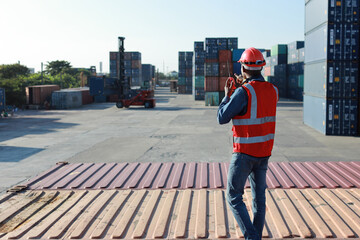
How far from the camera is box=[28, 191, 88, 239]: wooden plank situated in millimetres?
4755

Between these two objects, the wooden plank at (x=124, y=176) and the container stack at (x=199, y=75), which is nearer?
the wooden plank at (x=124, y=176)

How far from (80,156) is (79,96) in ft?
75.0

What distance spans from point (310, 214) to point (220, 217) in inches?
52.4

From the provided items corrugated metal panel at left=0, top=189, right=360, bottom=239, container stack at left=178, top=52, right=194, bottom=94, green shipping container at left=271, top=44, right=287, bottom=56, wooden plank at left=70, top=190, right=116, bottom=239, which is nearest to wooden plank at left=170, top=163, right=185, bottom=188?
corrugated metal panel at left=0, top=189, right=360, bottom=239

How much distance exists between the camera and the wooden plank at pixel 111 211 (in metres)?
4.71

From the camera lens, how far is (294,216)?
5117mm

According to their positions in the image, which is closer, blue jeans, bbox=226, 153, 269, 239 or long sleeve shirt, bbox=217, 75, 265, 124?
long sleeve shirt, bbox=217, 75, 265, 124

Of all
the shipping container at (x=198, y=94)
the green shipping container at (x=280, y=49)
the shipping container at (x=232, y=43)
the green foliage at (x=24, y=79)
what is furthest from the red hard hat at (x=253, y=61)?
the green shipping container at (x=280, y=49)

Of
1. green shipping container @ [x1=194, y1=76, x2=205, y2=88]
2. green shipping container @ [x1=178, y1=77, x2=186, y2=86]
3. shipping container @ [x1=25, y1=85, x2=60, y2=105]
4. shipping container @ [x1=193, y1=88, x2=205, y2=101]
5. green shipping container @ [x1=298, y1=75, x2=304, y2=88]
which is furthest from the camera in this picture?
green shipping container @ [x1=178, y1=77, x2=186, y2=86]

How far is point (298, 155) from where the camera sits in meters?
10.4

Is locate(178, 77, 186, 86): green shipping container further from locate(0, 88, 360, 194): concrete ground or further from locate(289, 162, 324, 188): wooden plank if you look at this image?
locate(289, 162, 324, 188): wooden plank

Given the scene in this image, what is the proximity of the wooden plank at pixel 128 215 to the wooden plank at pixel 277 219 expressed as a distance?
207cm

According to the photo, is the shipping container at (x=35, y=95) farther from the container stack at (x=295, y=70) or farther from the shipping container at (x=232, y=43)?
the container stack at (x=295, y=70)

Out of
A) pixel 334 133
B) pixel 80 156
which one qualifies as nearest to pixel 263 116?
pixel 80 156
